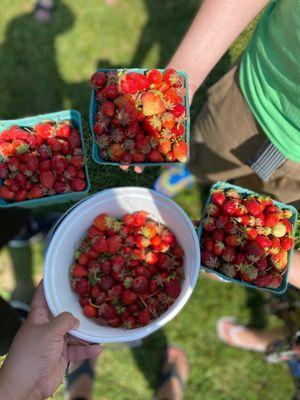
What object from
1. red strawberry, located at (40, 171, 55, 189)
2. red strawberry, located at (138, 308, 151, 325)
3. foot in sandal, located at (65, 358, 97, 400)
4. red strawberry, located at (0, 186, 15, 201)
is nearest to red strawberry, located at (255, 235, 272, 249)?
red strawberry, located at (138, 308, 151, 325)

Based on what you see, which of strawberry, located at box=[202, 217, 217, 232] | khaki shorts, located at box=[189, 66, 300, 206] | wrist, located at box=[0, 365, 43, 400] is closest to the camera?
wrist, located at box=[0, 365, 43, 400]

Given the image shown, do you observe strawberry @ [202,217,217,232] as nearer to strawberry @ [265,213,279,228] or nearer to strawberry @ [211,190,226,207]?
strawberry @ [211,190,226,207]

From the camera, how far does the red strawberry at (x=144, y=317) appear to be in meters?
1.38

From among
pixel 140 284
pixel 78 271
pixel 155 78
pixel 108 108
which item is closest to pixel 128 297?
pixel 140 284

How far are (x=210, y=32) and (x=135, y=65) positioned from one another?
49.8 inches

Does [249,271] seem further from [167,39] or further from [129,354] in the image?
[167,39]

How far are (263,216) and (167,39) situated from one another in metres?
1.73

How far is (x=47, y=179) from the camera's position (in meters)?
1.37

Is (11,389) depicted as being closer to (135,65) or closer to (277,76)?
(277,76)

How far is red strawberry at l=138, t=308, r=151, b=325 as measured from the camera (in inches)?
54.5

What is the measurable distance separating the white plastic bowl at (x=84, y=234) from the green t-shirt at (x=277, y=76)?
1.52ft

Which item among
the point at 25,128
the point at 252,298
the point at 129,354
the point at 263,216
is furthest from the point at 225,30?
the point at 129,354

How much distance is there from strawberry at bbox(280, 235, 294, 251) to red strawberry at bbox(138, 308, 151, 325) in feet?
1.68

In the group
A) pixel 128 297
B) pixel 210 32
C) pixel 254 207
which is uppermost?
pixel 210 32
